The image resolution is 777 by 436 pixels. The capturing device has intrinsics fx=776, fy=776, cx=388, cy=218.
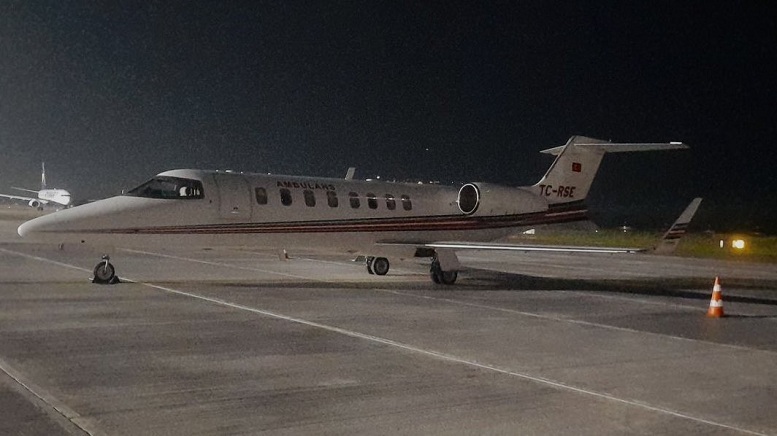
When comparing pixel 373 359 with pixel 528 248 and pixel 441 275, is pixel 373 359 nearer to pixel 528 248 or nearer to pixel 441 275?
pixel 528 248

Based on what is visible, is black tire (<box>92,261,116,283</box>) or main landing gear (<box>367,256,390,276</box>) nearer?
black tire (<box>92,261,116,283</box>)

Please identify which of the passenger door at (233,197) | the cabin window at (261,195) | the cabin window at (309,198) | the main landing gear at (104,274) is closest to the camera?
the main landing gear at (104,274)

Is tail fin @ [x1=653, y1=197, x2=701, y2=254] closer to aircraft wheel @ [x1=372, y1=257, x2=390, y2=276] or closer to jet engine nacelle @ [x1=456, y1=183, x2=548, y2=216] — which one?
jet engine nacelle @ [x1=456, y1=183, x2=548, y2=216]

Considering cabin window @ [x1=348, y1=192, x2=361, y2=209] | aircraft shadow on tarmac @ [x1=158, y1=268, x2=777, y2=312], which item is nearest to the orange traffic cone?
aircraft shadow on tarmac @ [x1=158, y1=268, x2=777, y2=312]

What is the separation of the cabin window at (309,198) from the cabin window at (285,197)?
1.30ft

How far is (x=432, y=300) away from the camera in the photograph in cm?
1482

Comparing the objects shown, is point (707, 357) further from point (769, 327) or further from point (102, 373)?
point (102, 373)

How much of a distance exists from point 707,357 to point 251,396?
561cm

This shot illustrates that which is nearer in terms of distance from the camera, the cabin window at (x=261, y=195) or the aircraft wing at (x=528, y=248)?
the aircraft wing at (x=528, y=248)

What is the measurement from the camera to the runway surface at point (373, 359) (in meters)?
6.14

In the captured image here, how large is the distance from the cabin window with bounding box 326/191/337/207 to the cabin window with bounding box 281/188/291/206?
1.04 meters

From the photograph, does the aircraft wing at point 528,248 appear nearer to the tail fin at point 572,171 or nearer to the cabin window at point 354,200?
the cabin window at point 354,200

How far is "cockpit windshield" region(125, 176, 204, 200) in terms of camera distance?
53.5ft

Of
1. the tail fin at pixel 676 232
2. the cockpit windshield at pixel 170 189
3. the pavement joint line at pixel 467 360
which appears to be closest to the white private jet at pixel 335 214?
the cockpit windshield at pixel 170 189
